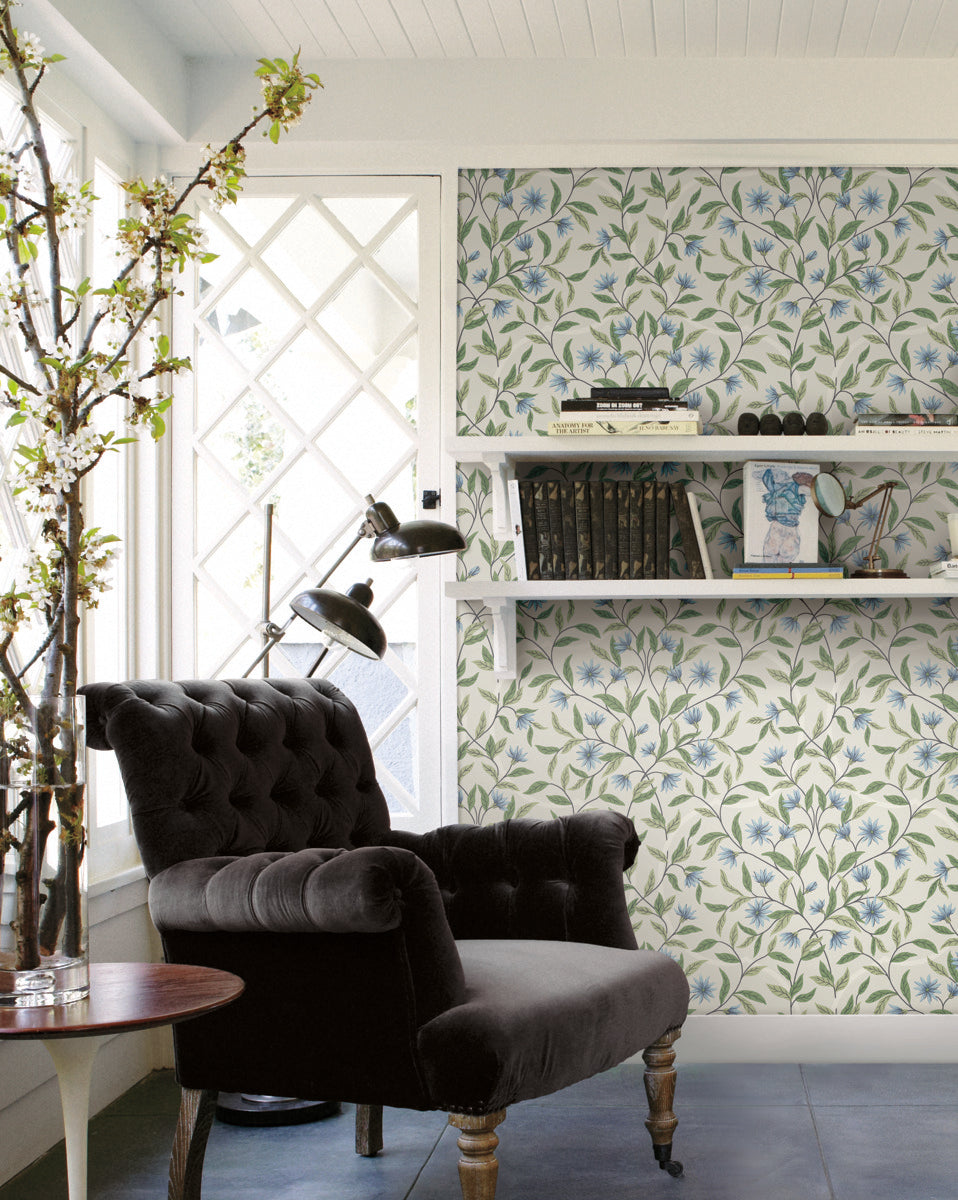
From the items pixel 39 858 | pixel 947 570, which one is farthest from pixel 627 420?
pixel 39 858

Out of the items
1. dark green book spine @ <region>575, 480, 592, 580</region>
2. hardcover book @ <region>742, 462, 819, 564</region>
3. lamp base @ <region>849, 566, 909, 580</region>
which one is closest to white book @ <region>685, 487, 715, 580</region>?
hardcover book @ <region>742, 462, 819, 564</region>

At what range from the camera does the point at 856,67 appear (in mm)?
3164

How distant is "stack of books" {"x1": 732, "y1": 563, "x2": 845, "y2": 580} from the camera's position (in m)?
3.03

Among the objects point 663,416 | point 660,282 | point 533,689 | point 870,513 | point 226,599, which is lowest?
point 533,689

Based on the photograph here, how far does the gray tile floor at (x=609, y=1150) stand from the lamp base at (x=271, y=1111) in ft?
0.10

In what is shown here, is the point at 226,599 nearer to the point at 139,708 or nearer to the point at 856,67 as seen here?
the point at 139,708

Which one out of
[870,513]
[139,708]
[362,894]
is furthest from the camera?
[870,513]

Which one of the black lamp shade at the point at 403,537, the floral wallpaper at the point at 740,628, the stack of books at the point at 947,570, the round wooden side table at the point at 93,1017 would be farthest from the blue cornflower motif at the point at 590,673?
the round wooden side table at the point at 93,1017

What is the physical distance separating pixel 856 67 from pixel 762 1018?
2417mm

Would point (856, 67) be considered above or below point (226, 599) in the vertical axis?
above

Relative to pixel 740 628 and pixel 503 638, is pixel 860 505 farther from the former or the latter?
pixel 503 638

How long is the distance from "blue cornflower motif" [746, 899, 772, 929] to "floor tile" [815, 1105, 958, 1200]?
1.71ft

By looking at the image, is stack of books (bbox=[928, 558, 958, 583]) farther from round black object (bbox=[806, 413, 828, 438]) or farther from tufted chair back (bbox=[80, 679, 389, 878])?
tufted chair back (bbox=[80, 679, 389, 878])

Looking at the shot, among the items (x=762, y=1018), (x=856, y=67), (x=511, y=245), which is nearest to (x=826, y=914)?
(x=762, y=1018)
